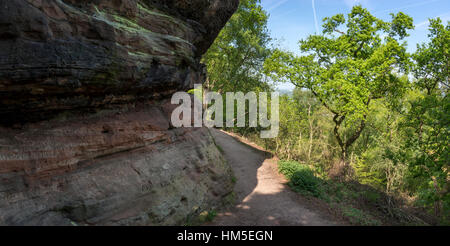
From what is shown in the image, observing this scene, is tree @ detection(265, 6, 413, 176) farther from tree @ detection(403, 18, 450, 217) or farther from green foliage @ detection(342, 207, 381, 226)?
green foliage @ detection(342, 207, 381, 226)

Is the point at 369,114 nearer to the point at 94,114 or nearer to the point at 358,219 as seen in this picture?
the point at 358,219

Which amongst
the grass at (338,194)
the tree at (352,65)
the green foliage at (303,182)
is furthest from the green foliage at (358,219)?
the tree at (352,65)

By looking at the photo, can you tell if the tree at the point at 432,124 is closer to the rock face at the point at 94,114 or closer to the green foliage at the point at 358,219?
the green foliage at the point at 358,219

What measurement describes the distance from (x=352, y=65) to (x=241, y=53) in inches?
508

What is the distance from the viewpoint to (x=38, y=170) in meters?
4.54

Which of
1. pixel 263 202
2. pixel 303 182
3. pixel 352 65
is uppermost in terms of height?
pixel 352 65

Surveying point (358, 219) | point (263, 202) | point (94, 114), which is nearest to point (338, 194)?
point (358, 219)

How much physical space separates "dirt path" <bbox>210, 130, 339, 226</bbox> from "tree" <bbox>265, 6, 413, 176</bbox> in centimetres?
552

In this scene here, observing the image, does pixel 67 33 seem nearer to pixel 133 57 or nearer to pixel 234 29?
pixel 133 57

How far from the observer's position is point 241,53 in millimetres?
24156

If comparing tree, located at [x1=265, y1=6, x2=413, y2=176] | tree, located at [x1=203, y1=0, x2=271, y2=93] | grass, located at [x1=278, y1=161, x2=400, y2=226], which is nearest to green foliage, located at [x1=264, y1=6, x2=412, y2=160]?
tree, located at [x1=265, y1=6, x2=413, y2=176]

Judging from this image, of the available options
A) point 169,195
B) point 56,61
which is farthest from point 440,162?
point 56,61

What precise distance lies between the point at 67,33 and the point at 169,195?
478 centimetres

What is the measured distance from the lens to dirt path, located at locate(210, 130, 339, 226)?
26.1 feet
